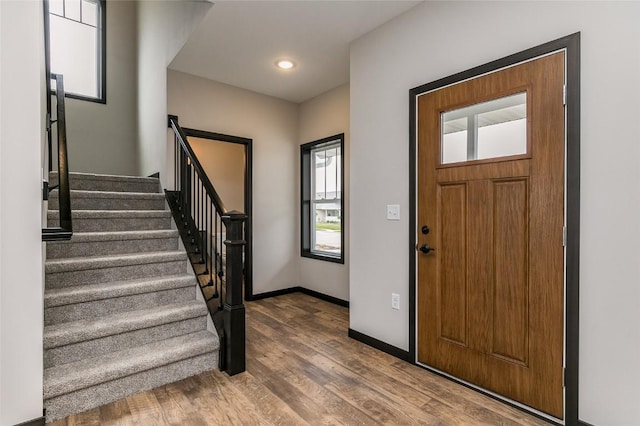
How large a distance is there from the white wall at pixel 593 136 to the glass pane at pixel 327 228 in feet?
5.72

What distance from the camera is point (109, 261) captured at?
2.56 meters

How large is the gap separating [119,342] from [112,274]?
576mm

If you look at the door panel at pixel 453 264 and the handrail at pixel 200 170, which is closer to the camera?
the door panel at pixel 453 264

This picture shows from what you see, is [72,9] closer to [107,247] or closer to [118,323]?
[107,247]

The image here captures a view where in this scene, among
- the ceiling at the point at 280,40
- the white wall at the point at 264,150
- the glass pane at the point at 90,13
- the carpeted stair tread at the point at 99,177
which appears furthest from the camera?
the glass pane at the point at 90,13

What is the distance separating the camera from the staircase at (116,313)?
2.01 meters

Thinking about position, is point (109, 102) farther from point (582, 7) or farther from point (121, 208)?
point (582, 7)

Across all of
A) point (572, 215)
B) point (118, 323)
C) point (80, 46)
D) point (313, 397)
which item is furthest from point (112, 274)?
point (80, 46)

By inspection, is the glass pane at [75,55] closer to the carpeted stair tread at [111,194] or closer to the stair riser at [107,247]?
the carpeted stair tread at [111,194]

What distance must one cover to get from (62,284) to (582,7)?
3.62 metres

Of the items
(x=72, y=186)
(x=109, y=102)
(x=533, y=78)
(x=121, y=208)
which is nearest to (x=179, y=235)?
(x=121, y=208)

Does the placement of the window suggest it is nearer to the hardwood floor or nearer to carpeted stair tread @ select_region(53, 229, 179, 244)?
the hardwood floor

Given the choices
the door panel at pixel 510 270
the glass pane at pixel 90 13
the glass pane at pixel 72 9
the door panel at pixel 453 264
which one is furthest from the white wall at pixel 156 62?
the door panel at pixel 510 270

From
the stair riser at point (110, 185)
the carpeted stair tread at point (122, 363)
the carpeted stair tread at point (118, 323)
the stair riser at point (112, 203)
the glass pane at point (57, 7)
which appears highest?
the glass pane at point (57, 7)
